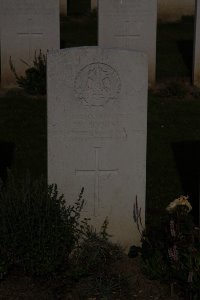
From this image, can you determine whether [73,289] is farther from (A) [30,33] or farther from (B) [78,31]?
(B) [78,31]

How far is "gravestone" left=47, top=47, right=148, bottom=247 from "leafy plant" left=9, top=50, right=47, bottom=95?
5.32 metres

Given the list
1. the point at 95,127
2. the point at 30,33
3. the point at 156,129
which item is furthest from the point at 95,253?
the point at 30,33

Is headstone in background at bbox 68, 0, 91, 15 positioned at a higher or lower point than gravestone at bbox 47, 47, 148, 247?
higher

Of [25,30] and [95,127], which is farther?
[25,30]

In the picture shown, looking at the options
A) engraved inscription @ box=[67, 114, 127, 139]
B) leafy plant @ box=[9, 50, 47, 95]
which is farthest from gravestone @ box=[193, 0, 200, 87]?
engraved inscription @ box=[67, 114, 127, 139]

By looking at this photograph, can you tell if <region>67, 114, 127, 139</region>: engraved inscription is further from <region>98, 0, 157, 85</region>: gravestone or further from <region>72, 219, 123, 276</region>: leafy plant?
<region>98, 0, 157, 85</region>: gravestone

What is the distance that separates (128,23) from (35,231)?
640 centimetres

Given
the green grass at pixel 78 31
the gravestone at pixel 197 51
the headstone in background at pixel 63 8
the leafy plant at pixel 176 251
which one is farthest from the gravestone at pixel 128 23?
the headstone in background at pixel 63 8

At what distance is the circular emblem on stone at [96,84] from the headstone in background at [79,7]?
12626 millimetres

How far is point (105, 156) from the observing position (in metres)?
5.85

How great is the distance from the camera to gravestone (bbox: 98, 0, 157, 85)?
11109mm

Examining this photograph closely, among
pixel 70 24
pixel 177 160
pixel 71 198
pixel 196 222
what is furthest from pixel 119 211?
pixel 70 24

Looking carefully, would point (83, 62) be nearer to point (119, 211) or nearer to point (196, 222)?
point (119, 211)

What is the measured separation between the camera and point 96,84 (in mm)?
5715
